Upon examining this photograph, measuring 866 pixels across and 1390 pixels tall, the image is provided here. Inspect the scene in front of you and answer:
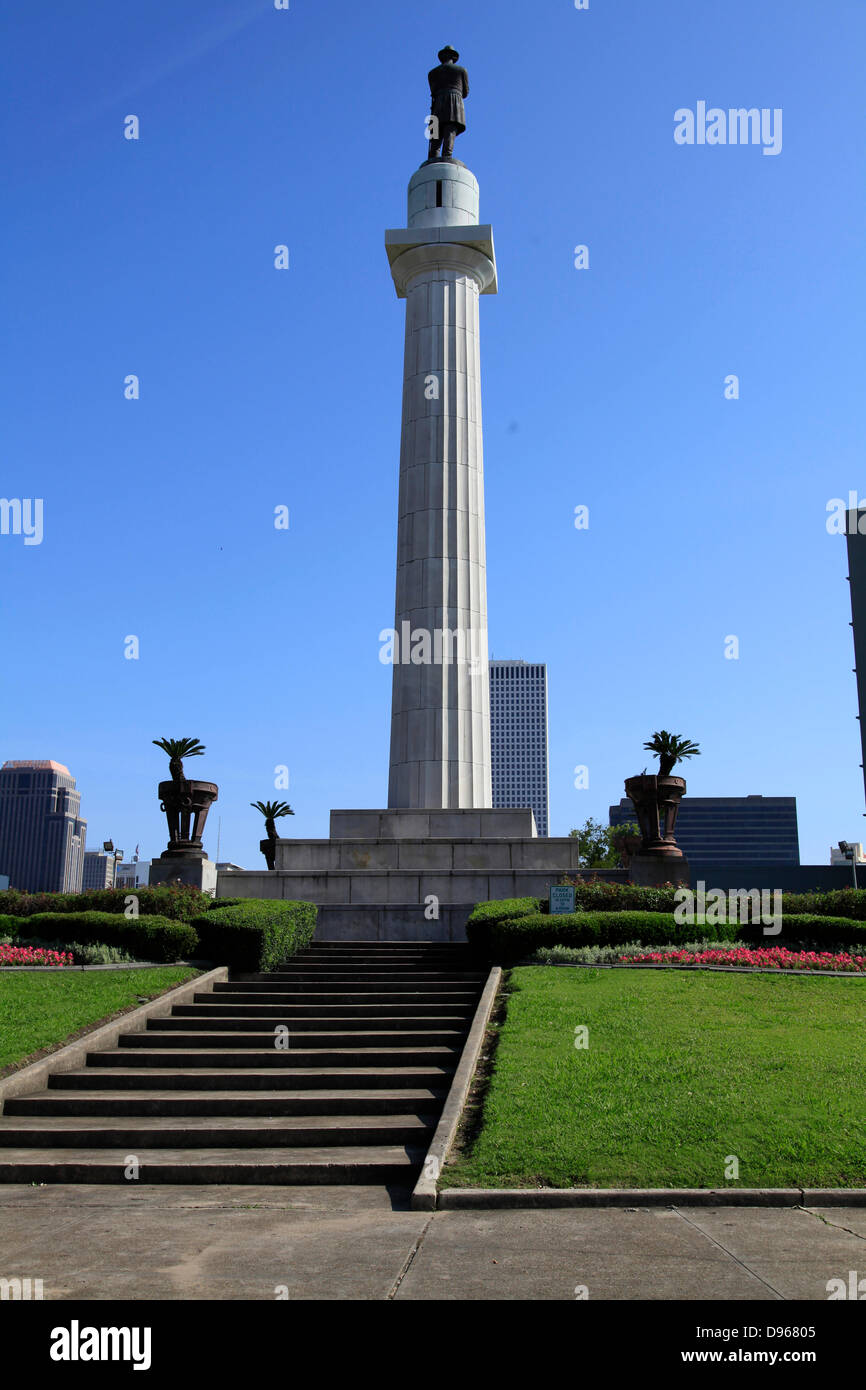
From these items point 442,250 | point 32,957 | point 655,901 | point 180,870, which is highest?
point 442,250

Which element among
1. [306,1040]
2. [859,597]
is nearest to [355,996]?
[306,1040]

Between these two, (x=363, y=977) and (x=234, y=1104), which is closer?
(x=234, y=1104)

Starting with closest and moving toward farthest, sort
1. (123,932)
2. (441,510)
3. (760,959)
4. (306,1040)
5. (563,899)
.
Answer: (306,1040) → (760,959) → (123,932) → (563,899) → (441,510)

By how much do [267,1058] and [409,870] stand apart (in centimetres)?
1118

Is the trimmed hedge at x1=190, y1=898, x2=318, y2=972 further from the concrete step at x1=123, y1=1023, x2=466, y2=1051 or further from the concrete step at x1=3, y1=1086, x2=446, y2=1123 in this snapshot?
the concrete step at x1=3, y1=1086, x2=446, y2=1123

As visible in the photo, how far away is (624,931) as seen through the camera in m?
18.6

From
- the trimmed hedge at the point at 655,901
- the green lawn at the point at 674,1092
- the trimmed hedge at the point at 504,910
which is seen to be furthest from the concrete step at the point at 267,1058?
the trimmed hedge at the point at 655,901

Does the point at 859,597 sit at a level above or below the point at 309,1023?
above

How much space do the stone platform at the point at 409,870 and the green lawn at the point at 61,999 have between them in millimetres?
5909

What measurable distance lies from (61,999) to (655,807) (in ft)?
52.6

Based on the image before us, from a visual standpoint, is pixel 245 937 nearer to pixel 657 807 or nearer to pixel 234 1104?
pixel 234 1104

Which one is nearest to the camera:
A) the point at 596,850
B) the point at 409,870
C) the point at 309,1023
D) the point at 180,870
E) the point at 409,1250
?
the point at 409,1250

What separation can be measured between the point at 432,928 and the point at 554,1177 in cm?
1426

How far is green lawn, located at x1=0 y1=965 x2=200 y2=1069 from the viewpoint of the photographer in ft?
43.3
